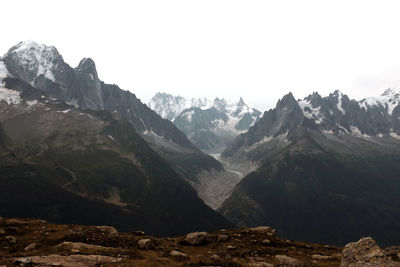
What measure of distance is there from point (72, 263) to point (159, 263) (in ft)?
28.6

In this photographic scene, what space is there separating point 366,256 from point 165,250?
87.8ft

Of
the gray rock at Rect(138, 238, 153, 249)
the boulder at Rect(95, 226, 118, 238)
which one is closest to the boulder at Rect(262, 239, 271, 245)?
the gray rock at Rect(138, 238, 153, 249)

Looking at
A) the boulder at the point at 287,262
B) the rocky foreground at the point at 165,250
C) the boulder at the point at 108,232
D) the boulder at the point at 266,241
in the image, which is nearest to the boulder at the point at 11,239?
the rocky foreground at the point at 165,250

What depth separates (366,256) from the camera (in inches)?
1089

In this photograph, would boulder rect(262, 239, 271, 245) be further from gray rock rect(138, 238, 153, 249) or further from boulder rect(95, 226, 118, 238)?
boulder rect(95, 226, 118, 238)

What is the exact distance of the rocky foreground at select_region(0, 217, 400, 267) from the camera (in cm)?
3177

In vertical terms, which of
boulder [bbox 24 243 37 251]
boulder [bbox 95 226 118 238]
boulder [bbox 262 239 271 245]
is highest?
boulder [bbox 95 226 118 238]

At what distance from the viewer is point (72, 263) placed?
32875mm

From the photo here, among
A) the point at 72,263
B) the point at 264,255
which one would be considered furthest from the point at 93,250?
the point at 264,255

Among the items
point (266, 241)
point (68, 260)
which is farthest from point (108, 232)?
point (266, 241)

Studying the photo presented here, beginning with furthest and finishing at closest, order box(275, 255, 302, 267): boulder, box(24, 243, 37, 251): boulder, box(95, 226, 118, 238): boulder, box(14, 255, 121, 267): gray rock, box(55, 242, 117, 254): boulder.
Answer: box(95, 226, 118, 238): boulder
box(24, 243, 37, 251): boulder
box(55, 242, 117, 254): boulder
box(275, 255, 302, 267): boulder
box(14, 255, 121, 267): gray rock

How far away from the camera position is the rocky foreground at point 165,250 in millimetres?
31766

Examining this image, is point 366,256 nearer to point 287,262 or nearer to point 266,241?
point 287,262

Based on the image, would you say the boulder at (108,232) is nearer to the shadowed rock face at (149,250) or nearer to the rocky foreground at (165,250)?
the rocky foreground at (165,250)
